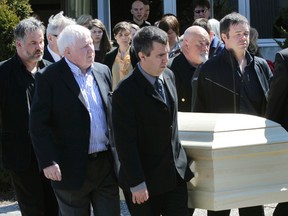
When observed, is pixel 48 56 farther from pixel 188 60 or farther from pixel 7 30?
pixel 7 30

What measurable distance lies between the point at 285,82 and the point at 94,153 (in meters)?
1.48

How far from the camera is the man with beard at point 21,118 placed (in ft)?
18.0

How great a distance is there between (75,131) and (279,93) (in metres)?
1.53

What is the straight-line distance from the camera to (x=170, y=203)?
474 centimetres

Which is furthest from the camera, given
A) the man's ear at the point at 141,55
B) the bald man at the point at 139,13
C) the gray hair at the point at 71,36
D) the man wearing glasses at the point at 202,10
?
the bald man at the point at 139,13

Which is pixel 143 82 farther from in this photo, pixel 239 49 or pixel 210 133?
pixel 239 49

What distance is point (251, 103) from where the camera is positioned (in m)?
5.61

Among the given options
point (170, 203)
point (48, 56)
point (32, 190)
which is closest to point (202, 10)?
point (48, 56)

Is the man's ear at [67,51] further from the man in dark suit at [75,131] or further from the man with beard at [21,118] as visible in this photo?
the man with beard at [21,118]

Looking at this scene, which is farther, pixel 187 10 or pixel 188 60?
pixel 187 10

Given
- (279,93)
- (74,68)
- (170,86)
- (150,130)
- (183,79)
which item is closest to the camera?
(150,130)

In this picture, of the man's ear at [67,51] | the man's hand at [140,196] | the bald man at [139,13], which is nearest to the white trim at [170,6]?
the bald man at [139,13]

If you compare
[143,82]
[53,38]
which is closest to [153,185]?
[143,82]

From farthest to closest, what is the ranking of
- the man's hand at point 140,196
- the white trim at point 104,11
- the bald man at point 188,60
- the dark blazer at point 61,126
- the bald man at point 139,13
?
the white trim at point 104,11, the bald man at point 139,13, the bald man at point 188,60, the dark blazer at point 61,126, the man's hand at point 140,196
